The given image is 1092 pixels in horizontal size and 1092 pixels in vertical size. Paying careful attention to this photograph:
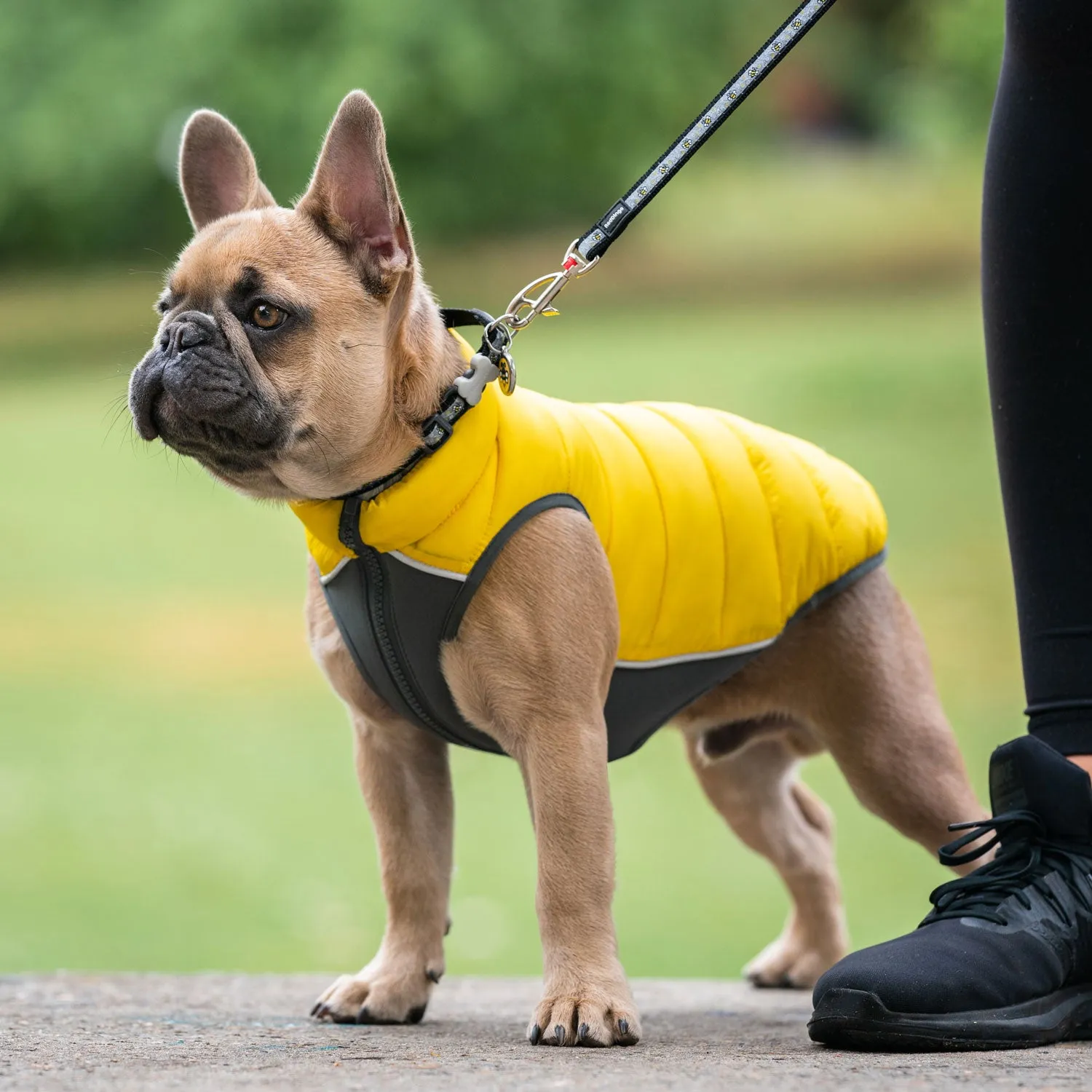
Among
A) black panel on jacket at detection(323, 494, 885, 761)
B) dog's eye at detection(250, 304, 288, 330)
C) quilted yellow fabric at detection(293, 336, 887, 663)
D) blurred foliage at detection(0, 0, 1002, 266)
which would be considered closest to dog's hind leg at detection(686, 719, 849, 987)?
quilted yellow fabric at detection(293, 336, 887, 663)

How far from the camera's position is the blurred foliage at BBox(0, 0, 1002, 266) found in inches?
384

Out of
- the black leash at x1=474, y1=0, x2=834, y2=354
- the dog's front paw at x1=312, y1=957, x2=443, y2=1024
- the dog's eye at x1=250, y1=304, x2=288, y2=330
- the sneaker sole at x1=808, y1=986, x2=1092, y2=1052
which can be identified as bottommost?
the sneaker sole at x1=808, y1=986, x2=1092, y2=1052

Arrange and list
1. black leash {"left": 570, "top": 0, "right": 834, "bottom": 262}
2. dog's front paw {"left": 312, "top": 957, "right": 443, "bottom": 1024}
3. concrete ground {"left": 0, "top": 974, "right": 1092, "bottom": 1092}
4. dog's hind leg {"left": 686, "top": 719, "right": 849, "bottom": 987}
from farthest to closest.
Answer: dog's hind leg {"left": 686, "top": 719, "right": 849, "bottom": 987}, dog's front paw {"left": 312, "top": 957, "right": 443, "bottom": 1024}, black leash {"left": 570, "top": 0, "right": 834, "bottom": 262}, concrete ground {"left": 0, "top": 974, "right": 1092, "bottom": 1092}

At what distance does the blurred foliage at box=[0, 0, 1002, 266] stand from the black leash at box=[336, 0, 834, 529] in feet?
24.8

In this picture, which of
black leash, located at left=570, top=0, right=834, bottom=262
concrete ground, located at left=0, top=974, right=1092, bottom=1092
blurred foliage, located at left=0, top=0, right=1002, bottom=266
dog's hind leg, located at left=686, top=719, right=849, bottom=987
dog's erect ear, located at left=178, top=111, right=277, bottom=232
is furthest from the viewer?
blurred foliage, located at left=0, top=0, right=1002, bottom=266

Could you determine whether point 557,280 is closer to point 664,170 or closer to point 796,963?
point 664,170

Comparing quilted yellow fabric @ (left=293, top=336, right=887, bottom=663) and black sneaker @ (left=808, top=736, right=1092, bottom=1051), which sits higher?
quilted yellow fabric @ (left=293, top=336, right=887, bottom=663)

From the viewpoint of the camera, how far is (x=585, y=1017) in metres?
1.68

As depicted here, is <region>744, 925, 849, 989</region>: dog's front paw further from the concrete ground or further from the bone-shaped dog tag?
the bone-shaped dog tag

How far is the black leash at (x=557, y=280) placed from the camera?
1822 millimetres

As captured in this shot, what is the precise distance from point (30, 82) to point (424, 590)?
10071 millimetres

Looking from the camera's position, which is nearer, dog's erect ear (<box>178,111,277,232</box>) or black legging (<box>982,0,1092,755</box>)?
black legging (<box>982,0,1092,755</box>)

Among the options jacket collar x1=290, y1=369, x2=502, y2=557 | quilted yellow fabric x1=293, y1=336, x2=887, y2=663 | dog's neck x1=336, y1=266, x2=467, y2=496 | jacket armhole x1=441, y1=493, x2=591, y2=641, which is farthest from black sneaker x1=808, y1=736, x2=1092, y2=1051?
dog's neck x1=336, y1=266, x2=467, y2=496

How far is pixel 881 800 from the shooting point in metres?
2.16
